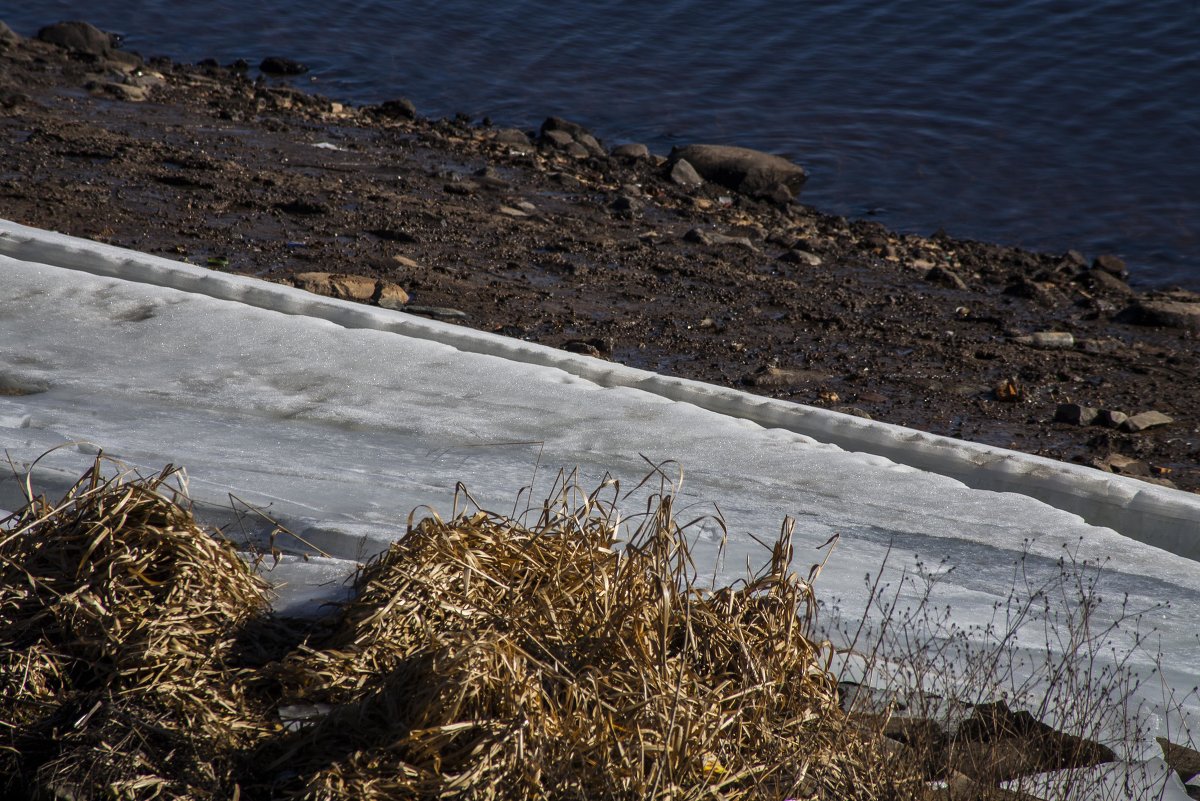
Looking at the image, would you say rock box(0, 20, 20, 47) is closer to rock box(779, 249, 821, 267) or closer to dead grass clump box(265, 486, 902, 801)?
rock box(779, 249, 821, 267)

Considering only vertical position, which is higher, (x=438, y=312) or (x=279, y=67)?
(x=279, y=67)

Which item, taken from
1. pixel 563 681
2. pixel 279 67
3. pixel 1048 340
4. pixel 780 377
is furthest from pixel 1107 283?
pixel 279 67

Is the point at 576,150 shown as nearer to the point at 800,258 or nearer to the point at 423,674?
the point at 800,258

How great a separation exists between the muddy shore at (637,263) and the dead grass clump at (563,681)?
10.7 feet

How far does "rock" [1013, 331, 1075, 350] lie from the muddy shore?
0.01 meters

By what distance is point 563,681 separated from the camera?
2.54m

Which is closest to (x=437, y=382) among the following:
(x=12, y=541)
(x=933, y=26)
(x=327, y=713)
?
(x=12, y=541)

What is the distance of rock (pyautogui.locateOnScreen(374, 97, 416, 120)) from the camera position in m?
12.0

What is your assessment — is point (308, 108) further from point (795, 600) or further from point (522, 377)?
point (795, 600)

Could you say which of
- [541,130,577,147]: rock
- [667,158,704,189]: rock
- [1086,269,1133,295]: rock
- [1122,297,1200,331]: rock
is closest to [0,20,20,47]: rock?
[541,130,577,147]: rock

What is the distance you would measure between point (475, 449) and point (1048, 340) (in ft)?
14.4

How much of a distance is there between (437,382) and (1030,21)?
611 inches

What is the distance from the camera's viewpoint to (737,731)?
101 inches

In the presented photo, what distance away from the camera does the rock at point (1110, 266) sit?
9.37 meters
